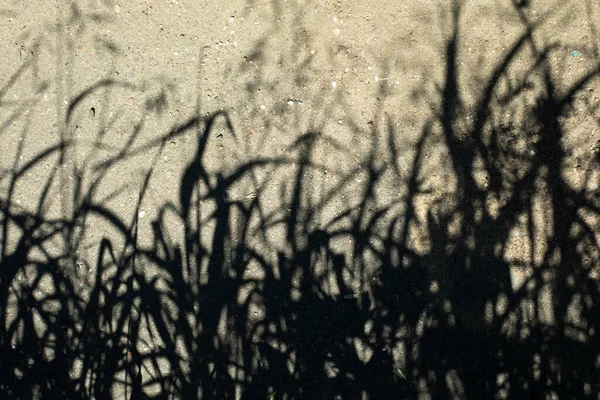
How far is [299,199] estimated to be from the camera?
10.4ft

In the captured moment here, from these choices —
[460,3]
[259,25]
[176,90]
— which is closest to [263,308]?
[176,90]

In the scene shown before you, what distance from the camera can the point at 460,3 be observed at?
315 centimetres

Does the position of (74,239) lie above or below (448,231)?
above

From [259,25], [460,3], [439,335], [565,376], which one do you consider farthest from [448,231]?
[259,25]

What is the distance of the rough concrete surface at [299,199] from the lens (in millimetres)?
3078

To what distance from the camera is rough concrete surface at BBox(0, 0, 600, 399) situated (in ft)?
10.1

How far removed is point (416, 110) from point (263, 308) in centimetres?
168

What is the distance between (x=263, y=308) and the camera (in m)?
3.15

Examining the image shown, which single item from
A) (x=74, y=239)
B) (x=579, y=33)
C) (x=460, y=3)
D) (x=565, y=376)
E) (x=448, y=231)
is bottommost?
(x=565, y=376)

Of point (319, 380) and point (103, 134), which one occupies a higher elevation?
point (103, 134)

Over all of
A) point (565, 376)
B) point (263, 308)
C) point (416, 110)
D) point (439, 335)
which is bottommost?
point (565, 376)

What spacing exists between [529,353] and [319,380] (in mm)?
1383

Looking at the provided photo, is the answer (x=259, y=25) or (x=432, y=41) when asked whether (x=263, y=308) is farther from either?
(x=432, y=41)

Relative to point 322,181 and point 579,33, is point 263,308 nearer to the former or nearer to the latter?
point 322,181
